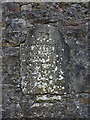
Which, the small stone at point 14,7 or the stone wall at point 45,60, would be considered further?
the small stone at point 14,7

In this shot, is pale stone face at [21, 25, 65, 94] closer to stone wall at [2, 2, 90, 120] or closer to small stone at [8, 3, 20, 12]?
stone wall at [2, 2, 90, 120]

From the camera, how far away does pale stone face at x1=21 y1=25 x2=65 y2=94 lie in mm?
2848

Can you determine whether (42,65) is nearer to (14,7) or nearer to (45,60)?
(45,60)

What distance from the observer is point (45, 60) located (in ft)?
9.44

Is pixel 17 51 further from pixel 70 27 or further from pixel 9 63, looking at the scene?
pixel 70 27

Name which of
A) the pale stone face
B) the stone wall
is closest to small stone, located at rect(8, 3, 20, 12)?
the stone wall

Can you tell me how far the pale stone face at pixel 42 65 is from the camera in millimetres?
2848

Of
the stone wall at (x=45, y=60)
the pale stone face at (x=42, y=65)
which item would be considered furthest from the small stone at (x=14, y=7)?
the pale stone face at (x=42, y=65)

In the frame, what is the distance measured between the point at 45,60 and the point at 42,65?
0.05 m

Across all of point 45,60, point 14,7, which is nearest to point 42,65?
point 45,60

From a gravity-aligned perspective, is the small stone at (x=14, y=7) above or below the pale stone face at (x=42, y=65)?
above

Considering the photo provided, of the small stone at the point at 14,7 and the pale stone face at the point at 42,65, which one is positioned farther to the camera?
the small stone at the point at 14,7

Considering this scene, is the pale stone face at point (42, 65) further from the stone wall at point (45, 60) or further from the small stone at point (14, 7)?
the small stone at point (14, 7)

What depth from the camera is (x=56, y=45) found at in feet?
9.55
